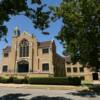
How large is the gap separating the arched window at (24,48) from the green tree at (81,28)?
27897 mm

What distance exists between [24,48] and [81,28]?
3284 cm

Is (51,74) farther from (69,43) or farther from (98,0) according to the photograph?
(98,0)

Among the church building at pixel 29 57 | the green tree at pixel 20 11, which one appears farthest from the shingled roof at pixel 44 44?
the green tree at pixel 20 11

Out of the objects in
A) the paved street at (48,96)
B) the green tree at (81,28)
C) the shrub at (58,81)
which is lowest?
the paved street at (48,96)

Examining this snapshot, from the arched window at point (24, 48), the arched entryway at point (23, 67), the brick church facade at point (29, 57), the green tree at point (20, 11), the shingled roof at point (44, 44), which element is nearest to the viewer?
the green tree at point (20, 11)

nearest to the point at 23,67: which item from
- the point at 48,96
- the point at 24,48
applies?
the point at 24,48

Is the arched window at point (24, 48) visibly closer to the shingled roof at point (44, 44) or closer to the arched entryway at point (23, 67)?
the arched entryway at point (23, 67)

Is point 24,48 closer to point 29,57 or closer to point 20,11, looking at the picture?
point 29,57

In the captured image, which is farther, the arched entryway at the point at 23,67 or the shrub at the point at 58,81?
the arched entryway at the point at 23,67

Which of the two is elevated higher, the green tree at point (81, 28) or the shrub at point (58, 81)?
the green tree at point (81, 28)

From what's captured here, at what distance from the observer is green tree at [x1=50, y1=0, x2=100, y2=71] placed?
1151 inches

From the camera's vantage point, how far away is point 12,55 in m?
61.2

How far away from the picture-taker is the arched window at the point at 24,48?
60025mm

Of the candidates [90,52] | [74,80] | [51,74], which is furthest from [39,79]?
[90,52]
